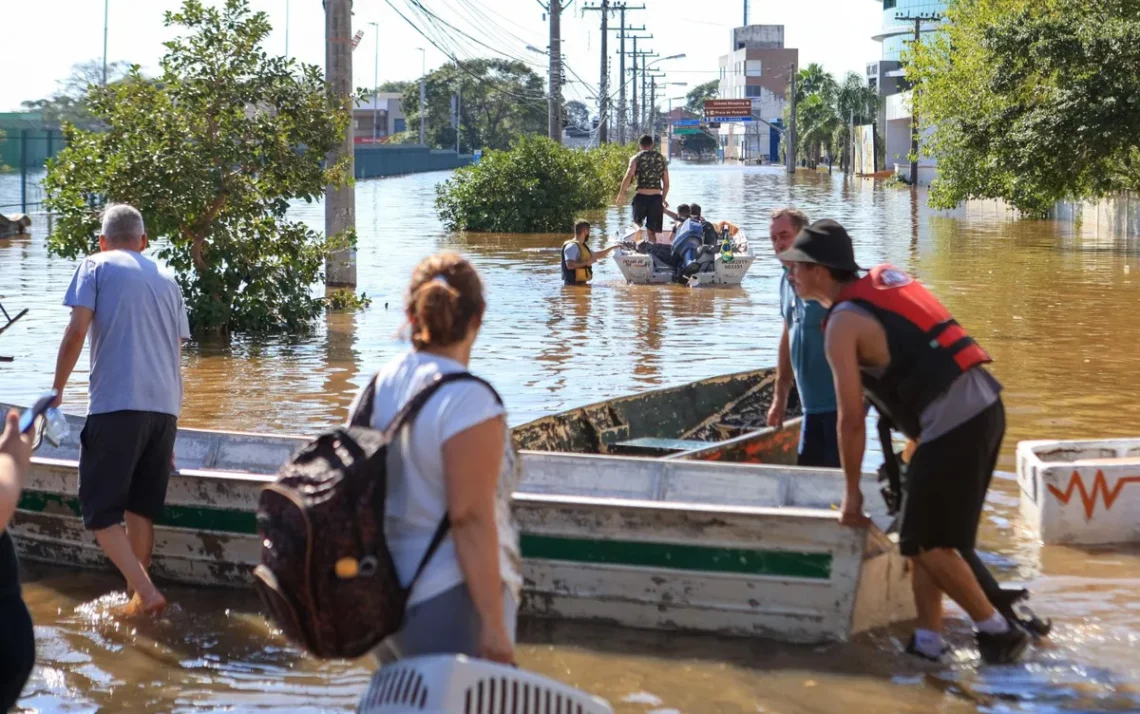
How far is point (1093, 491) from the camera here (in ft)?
25.1

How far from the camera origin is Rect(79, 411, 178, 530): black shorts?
620 cm

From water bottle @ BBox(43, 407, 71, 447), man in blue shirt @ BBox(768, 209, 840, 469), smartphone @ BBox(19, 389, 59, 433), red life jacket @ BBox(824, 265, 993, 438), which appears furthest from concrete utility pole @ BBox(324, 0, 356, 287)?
smartphone @ BBox(19, 389, 59, 433)

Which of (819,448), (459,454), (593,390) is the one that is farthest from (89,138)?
(459,454)

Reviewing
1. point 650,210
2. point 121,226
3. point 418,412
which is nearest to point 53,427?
point 418,412

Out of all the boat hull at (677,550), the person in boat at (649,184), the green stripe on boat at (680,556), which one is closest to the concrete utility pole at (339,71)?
the person in boat at (649,184)

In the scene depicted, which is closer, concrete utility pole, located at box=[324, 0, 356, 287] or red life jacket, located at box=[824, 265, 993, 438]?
red life jacket, located at box=[824, 265, 993, 438]

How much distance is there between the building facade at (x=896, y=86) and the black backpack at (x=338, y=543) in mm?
51894

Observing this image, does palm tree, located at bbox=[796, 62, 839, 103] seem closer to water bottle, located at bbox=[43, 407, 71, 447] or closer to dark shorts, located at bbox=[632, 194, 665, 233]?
dark shorts, located at bbox=[632, 194, 665, 233]

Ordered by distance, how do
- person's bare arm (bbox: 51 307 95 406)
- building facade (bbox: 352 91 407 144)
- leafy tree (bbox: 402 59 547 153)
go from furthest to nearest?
building facade (bbox: 352 91 407 144) → leafy tree (bbox: 402 59 547 153) → person's bare arm (bbox: 51 307 95 406)

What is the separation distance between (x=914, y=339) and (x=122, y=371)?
332cm

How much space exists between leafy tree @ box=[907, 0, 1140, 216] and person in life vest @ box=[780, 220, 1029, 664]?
22.2 metres

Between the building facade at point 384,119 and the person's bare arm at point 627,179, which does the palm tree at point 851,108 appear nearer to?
the building facade at point 384,119

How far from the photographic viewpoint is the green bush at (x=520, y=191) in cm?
3603

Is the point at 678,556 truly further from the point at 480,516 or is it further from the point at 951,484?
the point at 480,516
